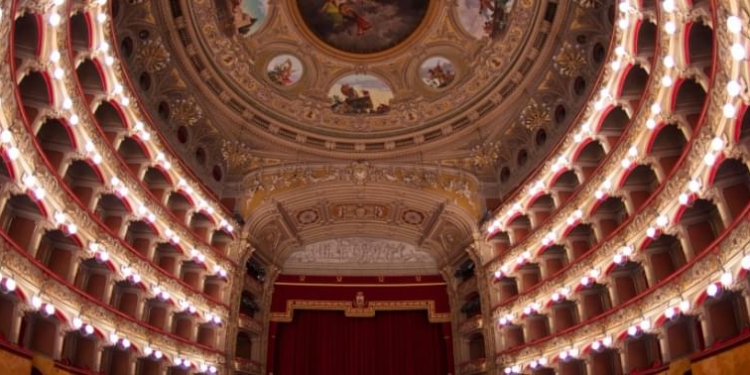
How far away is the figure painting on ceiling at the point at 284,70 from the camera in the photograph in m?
27.0

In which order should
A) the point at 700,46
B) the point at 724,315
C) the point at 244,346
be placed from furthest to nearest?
the point at 244,346
the point at 724,315
the point at 700,46

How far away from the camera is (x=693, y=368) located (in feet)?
43.5

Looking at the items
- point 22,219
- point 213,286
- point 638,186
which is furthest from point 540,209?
point 22,219

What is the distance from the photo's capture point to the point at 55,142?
1661 centimetres

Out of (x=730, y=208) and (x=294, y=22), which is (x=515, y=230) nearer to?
(x=730, y=208)

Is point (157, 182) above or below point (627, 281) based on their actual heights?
above

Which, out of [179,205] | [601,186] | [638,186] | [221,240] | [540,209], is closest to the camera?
[638,186]

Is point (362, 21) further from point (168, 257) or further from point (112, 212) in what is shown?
point (112, 212)

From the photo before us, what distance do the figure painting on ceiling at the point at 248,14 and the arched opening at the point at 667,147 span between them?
16680 mm

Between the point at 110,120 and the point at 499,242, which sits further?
the point at 499,242

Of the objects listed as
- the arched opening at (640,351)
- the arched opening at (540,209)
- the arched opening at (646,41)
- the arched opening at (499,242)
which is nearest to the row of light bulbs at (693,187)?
the arched opening at (640,351)

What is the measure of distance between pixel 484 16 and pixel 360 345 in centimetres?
1671

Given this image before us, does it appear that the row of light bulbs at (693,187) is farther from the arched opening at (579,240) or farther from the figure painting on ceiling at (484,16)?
the figure painting on ceiling at (484,16)

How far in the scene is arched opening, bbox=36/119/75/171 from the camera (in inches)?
648
